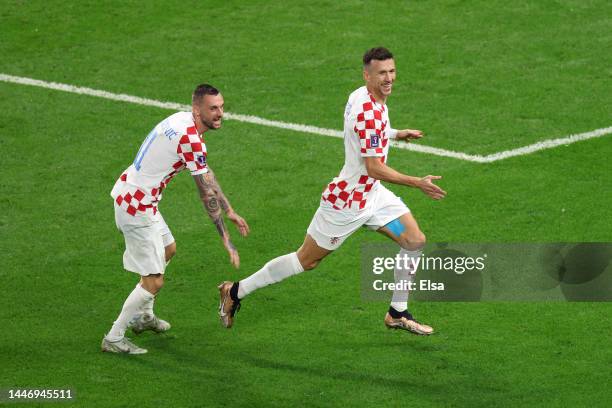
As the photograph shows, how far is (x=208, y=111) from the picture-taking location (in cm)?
1050

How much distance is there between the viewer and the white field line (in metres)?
14.5

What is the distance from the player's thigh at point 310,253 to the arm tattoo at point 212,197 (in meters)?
0.89

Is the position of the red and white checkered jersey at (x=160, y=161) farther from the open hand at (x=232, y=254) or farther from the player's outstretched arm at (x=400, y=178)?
the player's outstretched arm at (x=400, y=178)

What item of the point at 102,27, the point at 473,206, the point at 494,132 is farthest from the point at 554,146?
the point at 102,27

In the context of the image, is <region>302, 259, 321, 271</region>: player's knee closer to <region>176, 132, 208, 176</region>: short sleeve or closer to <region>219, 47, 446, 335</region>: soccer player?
<region>219, 47, 446, 335</region>: soccer player

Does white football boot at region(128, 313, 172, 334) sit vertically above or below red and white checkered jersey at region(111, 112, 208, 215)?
below

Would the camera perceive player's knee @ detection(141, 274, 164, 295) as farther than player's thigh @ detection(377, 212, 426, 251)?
No

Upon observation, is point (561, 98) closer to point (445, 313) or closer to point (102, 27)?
point (445, 313)

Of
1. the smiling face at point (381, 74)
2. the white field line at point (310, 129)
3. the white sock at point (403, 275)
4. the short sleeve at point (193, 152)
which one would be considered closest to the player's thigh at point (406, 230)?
the white sock at point (403, 275)

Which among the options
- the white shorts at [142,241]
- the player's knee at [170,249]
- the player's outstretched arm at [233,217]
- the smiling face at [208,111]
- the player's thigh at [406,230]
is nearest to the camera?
the player's outstretched arm at [233,217]

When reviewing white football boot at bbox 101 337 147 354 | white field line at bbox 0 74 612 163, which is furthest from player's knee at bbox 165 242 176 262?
white field line at bbox 0 74 612 163

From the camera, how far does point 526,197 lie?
13.5 m

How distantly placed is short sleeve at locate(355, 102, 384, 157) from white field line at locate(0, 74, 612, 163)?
3891 mm

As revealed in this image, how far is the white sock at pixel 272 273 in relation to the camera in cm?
1116
